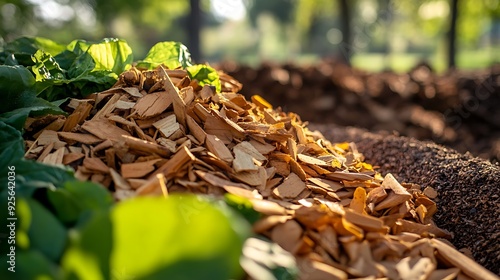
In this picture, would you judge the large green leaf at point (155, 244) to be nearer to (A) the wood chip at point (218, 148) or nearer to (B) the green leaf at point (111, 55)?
(A) the wood chip at point (218, 148)

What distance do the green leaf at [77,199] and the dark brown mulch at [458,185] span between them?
141 cm

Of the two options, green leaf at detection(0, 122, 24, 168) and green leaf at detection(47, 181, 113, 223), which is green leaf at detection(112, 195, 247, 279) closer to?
green leaf at detection(47, 181, 113, 223)

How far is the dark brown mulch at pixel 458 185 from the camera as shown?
203 centimetres

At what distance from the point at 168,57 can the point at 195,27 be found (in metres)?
7.51

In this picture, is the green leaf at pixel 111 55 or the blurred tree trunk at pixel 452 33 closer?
the green leaf at pixel 111 55

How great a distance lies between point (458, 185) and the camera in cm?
233

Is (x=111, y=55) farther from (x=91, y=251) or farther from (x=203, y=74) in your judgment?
(x=91, y=251)

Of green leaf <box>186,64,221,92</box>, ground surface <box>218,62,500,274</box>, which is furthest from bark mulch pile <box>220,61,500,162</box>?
green leaf <box>186,64,221,92</box>

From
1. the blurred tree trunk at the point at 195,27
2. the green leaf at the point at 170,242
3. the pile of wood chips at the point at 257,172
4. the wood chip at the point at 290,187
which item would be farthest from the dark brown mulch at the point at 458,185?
the blurred tree trunk at the point at 195,27

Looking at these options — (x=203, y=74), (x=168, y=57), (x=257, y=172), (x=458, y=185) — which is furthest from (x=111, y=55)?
(x=458, y=185)

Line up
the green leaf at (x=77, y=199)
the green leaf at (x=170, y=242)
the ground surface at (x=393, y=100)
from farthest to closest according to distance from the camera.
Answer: the ground surface at (x=393, y=100)
the green leaf at (x=77, y=199)
the green leaf at (x=170, y=242)

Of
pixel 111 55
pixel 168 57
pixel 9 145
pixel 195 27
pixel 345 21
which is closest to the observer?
pixel 9 145

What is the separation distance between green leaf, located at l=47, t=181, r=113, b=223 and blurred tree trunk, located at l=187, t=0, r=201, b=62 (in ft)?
28.0

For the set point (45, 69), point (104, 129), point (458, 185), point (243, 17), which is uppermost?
point (45, 69)
